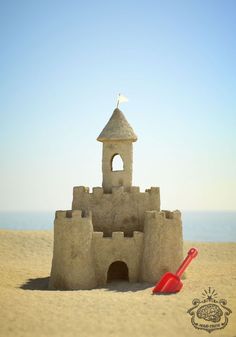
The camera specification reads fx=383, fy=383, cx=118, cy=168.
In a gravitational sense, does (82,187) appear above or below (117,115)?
below

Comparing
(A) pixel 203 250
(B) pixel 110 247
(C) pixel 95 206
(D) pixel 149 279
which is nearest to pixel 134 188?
(C) pixel 95 206

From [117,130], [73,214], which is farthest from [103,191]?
[117,130]

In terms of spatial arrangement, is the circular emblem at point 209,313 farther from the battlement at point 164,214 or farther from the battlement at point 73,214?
the battlement at point 73,214

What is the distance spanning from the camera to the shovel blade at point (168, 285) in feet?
47.7

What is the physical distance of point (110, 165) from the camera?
19391 millimetres

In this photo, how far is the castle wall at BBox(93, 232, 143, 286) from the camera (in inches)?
664

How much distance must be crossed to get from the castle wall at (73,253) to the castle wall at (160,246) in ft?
8.05

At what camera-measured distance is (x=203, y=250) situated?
2798 cm

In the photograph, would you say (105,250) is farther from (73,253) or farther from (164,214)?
(164,214)

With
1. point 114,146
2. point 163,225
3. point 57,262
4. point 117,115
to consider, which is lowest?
point 57,262

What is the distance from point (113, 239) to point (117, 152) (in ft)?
15.1

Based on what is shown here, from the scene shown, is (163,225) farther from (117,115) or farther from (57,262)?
(117,115)

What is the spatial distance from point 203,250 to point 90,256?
13.7 meters

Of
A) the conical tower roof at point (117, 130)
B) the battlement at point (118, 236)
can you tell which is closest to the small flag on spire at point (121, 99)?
the conical tower roof at point (117, 130)
